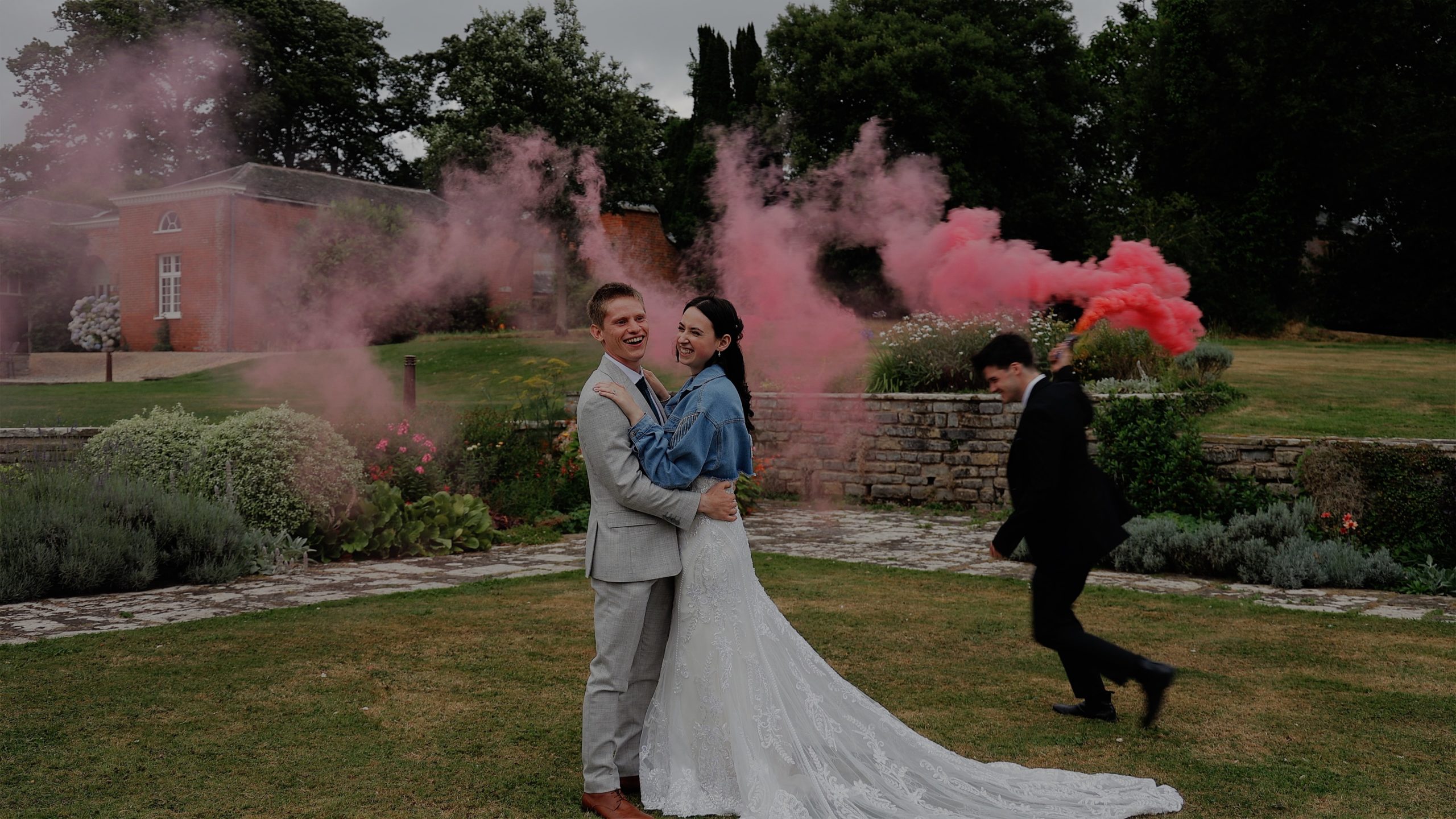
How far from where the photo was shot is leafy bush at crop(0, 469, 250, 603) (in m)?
7.47

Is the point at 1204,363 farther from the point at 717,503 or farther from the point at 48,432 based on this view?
the point at 48,432

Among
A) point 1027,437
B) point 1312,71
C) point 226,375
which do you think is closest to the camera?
point 1027,437

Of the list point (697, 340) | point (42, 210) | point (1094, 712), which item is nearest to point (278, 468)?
point (42, 210)

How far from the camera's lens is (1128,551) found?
920cm

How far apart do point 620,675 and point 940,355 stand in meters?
11.6

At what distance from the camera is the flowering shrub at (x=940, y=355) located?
580 inches

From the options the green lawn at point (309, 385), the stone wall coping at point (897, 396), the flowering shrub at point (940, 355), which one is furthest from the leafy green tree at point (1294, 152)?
the green lawn at point (309, 385)

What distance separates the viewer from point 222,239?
14945 mm

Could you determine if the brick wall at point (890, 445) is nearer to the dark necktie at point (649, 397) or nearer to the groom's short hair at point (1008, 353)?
the groom's short hair at point (1008, 353)

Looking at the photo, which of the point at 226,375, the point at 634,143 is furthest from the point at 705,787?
the point at 226,375

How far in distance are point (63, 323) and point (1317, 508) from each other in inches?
962

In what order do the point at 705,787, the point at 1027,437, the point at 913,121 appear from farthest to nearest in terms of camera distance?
1. the point at 913,121
2. the point at 1027,437
3. the point at 705,787

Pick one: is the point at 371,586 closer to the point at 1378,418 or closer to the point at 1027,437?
the point at 1027,437

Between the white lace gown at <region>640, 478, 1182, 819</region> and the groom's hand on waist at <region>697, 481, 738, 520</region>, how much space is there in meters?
0.05
